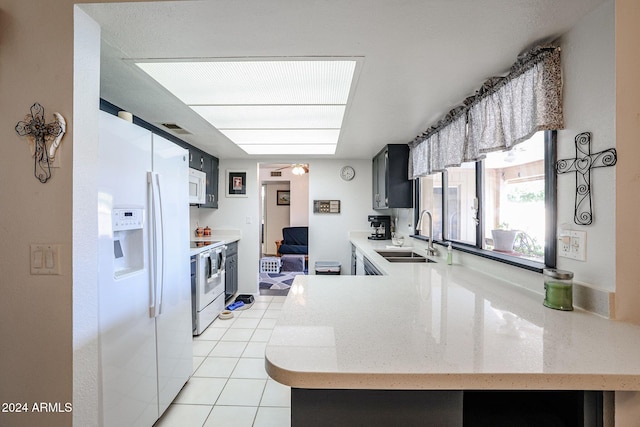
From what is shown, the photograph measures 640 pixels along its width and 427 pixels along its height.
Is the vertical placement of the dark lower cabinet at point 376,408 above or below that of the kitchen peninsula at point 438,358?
below

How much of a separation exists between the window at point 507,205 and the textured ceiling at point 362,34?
1.63 ft

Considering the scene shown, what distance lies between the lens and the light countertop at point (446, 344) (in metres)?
0.68

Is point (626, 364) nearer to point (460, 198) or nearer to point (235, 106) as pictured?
point (460, 198)

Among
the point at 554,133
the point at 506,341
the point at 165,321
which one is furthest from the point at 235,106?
the point at 506,341

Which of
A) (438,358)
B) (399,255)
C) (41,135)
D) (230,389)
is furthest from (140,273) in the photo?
(399,255)

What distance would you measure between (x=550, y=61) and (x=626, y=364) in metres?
1.23

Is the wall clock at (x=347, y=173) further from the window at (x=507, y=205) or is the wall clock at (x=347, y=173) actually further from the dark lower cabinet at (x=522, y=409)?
the dark lower cabinet at (x=522, y=409)

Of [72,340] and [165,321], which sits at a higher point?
[72,340]

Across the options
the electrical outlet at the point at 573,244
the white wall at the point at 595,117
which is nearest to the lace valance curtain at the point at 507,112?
the white wall at the point at 595,117

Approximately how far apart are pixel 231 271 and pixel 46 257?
9.63ft

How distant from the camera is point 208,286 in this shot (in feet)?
9.89

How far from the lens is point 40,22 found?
1.06 metres

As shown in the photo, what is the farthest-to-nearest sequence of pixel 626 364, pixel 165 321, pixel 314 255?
pixel 314 255 → pixel 165 321 → pixel 626 364

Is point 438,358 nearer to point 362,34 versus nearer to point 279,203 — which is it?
point 362,34
